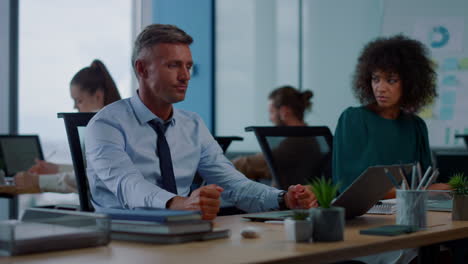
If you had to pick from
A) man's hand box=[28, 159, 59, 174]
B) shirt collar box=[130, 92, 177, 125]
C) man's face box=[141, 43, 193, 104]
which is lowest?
man's hand box=[28, 159, 59, 174]

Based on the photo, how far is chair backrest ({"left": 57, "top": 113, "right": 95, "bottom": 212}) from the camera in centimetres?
231

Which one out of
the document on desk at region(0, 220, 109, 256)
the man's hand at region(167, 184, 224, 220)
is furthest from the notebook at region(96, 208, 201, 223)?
the man's hand at region(167, 184, 224, 220)

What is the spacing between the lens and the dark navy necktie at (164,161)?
85.9 inches

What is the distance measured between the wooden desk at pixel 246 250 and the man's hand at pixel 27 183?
7.61 ft

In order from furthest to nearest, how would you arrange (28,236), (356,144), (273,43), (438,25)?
(273,43)
(438,25)
(356,144)
(28,236)

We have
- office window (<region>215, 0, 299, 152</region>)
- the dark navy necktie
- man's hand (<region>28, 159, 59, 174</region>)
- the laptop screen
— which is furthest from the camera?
office window (<region>215, 0, 299, 152</region>)

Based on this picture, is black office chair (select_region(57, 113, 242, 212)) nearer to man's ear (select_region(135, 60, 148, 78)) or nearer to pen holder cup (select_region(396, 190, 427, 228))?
man's ear (select_region(135, 60, 148, 78))

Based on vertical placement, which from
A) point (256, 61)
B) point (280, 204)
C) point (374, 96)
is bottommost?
point (280, 204)

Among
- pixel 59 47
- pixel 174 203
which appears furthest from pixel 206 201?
pixel 59 47

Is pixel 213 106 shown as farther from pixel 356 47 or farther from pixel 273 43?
pixel 356 47

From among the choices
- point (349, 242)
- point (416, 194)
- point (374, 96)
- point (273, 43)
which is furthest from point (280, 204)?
point (273, 43)

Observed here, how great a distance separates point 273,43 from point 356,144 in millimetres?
3593

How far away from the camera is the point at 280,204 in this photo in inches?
81.8

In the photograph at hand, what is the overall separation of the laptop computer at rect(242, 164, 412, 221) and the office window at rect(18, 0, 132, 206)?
468 centimetres
